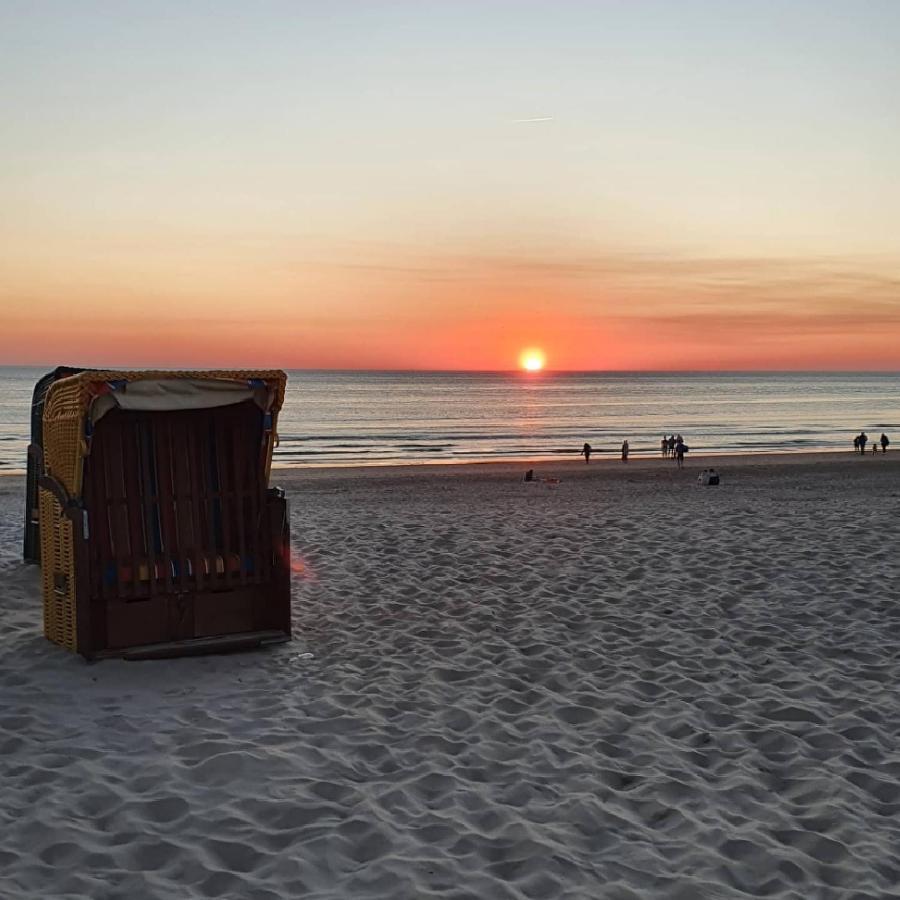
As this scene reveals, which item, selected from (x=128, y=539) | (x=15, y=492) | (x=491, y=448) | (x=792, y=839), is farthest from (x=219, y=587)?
(x=491, y=448)

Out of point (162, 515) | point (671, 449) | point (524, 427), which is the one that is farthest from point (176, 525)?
point (524, 427)

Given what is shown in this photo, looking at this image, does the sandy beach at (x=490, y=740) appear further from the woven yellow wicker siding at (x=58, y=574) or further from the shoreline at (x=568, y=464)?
the shoreline at (x=568, y=464)

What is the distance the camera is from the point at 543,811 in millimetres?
4930

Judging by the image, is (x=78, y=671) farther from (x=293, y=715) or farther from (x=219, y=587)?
(x=293, y=715)

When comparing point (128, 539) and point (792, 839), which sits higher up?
point (128, 539)

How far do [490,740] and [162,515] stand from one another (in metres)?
3.21

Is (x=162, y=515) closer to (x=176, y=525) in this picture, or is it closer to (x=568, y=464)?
(x=176, y=525)

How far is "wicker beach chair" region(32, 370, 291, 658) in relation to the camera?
7.02 meters

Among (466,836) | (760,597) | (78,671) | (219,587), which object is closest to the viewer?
(466,836)

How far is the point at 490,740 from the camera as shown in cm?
589

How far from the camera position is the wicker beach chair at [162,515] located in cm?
702

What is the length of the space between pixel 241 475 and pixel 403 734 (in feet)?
9.04

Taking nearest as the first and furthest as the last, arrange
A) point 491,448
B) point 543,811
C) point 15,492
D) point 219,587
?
point 543,811, point 219,587, point 15,492, point 491,448

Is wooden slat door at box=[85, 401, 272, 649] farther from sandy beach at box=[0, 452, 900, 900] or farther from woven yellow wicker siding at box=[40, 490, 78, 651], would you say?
sandy beach at box=[0, 452, 900, 900]
